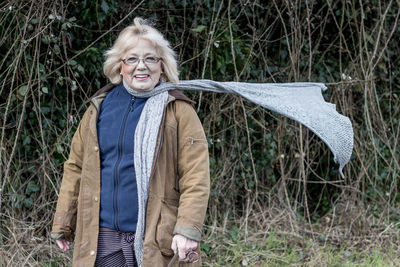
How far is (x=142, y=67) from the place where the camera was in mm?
2289

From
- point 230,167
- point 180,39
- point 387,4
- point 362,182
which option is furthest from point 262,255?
point 387,4

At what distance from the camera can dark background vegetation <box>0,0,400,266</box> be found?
3781 mm

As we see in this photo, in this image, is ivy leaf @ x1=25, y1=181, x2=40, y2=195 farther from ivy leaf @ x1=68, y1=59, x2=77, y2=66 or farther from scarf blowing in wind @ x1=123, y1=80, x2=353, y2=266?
scarf blowing in wind @ x1=123, y1=80, x2=353, y2=266

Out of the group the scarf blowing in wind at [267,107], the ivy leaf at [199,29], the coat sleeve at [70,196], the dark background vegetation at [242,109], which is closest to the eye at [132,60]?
the scarf blowing in wind at [267,107]

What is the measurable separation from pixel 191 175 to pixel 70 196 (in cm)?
59

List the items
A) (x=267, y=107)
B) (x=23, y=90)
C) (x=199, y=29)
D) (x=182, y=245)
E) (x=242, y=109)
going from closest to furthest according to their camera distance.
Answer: (x=182, y=245) < (x=267, y=107) < (x=23, y=90) < (x=199, y=29) < (x=242, y=109)

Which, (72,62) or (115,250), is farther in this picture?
(72,62)

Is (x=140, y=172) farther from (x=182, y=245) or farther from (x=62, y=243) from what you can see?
(x=62, y=243)

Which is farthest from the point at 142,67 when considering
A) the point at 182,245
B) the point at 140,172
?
the point at 182,245

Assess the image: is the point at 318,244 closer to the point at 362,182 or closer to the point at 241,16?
the point at 362,182

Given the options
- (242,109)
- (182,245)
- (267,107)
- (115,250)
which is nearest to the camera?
(182,245)

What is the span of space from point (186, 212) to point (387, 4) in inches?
142

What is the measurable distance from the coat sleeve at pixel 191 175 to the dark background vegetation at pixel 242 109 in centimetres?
177

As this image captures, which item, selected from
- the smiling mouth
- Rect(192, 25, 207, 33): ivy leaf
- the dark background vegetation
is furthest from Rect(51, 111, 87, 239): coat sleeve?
Rect(192, 25, 207, 33): ivy leaf
